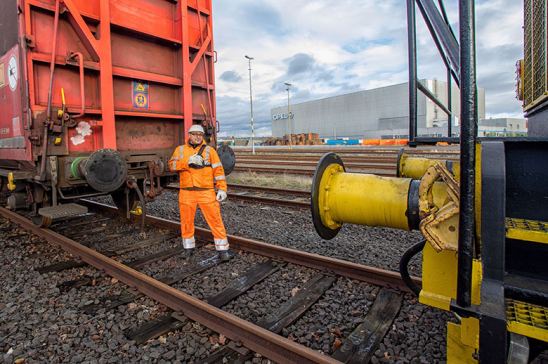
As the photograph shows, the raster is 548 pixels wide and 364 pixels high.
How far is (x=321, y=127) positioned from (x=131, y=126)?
6478cm

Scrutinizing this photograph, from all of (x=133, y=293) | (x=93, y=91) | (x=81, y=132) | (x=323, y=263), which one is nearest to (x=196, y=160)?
(x=81, y=132)

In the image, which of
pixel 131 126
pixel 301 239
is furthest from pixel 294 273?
pixel 131 126

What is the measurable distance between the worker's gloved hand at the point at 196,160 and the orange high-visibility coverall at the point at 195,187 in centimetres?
7

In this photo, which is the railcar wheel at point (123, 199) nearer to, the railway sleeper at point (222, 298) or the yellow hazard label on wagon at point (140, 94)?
the yellow hazard label on wagon at point (140, 94)

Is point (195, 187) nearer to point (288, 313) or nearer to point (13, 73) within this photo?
point (288, 313)

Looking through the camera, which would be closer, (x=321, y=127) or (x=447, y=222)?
(x=447, y=222)

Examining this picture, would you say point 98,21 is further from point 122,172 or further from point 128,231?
point 128,231

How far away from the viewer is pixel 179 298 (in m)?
3.18

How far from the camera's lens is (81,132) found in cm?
458

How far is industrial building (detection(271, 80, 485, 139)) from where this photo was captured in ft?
176

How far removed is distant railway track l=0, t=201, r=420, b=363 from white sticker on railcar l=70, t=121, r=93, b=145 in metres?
1.36

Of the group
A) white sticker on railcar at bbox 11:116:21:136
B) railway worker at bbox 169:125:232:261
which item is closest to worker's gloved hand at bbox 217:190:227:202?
railway worker at bbox 169:125:232:261

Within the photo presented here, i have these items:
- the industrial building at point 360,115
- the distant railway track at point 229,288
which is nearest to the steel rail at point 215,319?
the distant railway track at point 229,288

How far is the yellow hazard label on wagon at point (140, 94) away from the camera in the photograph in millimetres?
5137
